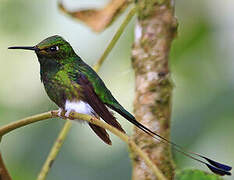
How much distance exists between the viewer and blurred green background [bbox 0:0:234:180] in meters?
2.53

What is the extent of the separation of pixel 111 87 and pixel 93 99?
135cm

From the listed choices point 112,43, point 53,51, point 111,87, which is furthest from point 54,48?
point 111,87

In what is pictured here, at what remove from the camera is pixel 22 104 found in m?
2.90

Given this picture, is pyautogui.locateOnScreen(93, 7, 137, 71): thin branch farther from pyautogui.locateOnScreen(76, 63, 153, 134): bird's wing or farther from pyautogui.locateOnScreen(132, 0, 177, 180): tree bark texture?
pyautogui.locateOnScreen(76, 63, 153, 134): bird's wing

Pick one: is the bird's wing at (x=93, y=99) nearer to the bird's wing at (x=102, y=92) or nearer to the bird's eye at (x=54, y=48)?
the bird's wing at (x=102, y=92)

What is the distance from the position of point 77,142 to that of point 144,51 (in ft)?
2.97

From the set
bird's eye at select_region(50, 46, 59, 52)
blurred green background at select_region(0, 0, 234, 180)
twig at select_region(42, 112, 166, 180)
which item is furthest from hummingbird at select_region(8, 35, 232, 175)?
blurred green background at select_region(0, 0, 234, 180)

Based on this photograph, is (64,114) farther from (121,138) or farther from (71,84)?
(121,138)

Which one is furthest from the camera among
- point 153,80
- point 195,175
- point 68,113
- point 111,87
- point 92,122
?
point 111,87

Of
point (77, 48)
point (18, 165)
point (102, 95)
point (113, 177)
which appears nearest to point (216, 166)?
point (102, 95)

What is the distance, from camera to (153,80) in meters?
1.92

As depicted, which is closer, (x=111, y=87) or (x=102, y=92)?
(x=102, y=92)

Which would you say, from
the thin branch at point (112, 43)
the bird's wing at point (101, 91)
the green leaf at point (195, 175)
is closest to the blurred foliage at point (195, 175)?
the green leaf at point (195, 175)

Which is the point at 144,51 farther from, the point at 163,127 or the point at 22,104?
the point at 22,104
